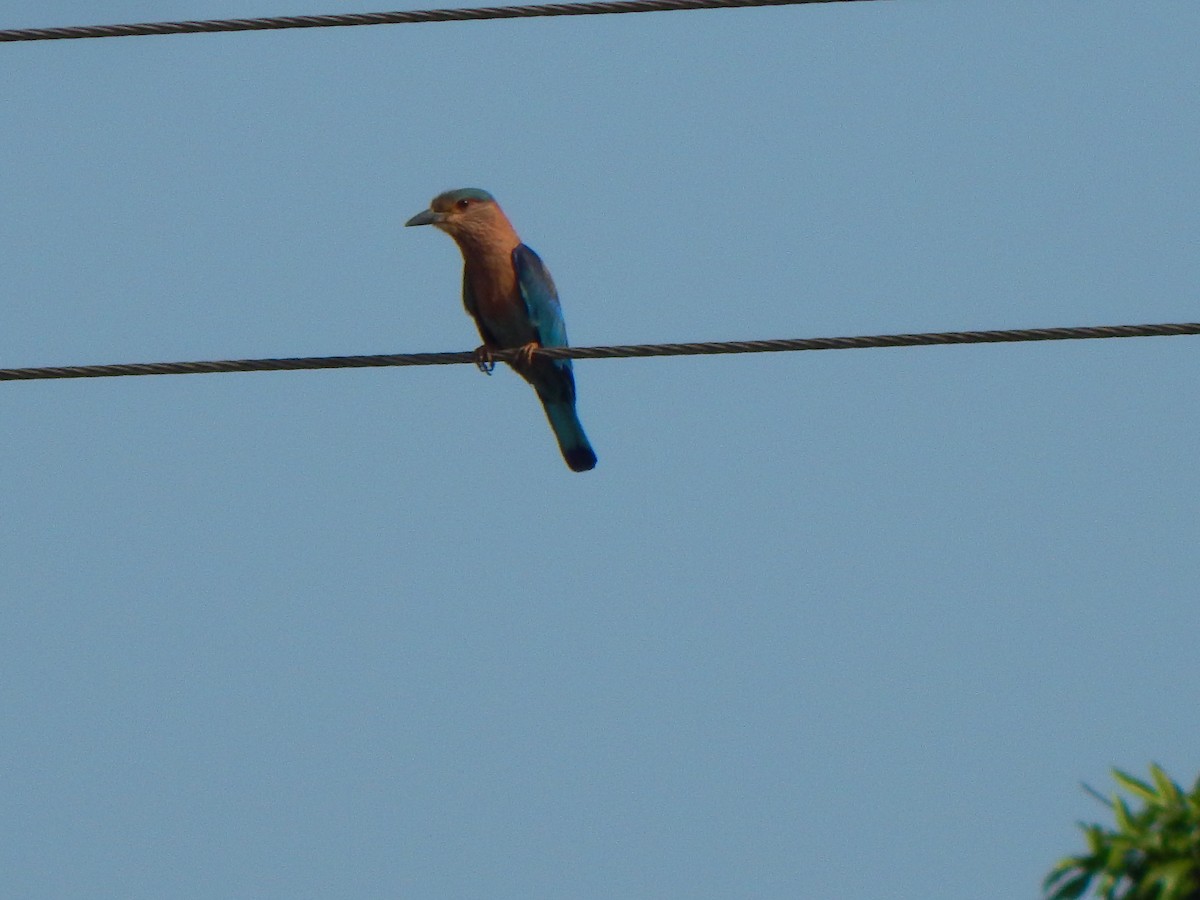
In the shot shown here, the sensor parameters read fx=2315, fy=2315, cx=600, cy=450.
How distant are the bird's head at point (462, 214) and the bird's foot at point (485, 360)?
59 cm

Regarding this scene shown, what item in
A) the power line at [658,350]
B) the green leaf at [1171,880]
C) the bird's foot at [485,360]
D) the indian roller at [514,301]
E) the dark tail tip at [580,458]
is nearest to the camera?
the green leaf at [1171,880]

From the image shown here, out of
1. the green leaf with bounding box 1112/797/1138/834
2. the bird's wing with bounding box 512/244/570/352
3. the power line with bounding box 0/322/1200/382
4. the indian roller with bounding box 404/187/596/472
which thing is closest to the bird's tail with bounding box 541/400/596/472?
the indian roller with bounding box 404/187/596/472

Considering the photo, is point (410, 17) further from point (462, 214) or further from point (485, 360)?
point (462, 214)

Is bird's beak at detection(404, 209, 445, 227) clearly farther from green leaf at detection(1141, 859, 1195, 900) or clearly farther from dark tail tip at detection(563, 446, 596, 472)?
green leaf at detection(1141, 859, 1195, 900)

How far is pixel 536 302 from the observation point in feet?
33.5

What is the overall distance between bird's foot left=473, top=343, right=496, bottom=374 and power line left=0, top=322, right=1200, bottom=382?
53.5 inches

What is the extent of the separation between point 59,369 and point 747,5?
7.80 feet

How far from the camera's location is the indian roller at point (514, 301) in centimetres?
1019

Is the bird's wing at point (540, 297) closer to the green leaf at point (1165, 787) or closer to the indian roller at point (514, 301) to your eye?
the indian roller at point (514, 301)

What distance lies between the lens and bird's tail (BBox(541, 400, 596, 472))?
1025cm

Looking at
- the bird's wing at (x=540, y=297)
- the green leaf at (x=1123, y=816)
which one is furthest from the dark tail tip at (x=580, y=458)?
the green leaf at (x=1123, y=816)

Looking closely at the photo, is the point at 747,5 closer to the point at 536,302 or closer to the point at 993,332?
the point at 993,332

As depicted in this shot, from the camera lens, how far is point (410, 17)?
708cm

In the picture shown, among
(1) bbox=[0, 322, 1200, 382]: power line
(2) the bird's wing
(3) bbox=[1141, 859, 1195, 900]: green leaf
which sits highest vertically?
(2) the bird's wing
